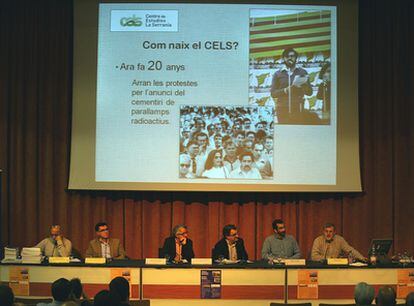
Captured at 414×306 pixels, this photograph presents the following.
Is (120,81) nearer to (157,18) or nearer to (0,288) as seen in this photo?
(157,18)

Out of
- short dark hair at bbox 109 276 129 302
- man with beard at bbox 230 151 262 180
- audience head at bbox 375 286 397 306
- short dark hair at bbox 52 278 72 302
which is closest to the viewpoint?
audience head at bbox 375 286 397 306

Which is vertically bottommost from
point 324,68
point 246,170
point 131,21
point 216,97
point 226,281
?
point 226,281

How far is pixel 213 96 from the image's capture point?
25.6ft

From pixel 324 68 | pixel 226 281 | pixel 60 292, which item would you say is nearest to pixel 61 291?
pixel 60 292

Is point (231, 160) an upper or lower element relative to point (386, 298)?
upper

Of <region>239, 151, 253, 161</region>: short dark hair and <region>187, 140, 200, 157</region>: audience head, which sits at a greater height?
<region>187, 140, 200, 157</region>: audience head

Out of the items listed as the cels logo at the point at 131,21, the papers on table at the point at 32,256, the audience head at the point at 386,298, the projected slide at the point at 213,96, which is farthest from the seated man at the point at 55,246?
the audience head at the point at 386,298

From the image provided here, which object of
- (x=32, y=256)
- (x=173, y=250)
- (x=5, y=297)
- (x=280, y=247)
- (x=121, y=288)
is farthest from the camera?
(x=280, y=247)

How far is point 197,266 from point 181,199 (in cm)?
216

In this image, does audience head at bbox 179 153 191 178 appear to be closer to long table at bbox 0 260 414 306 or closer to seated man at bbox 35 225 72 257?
seated man at bbox 35 225 72 257

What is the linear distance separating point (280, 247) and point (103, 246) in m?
1.96

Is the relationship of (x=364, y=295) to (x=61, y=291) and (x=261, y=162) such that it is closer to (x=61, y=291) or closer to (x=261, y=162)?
(x=61, y=291)

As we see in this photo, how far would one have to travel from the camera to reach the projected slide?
7750 millimetres

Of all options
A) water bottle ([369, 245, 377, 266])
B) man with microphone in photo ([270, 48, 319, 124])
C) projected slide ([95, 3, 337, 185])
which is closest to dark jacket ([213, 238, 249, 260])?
projected slide ([95, 3, 337, 185])
